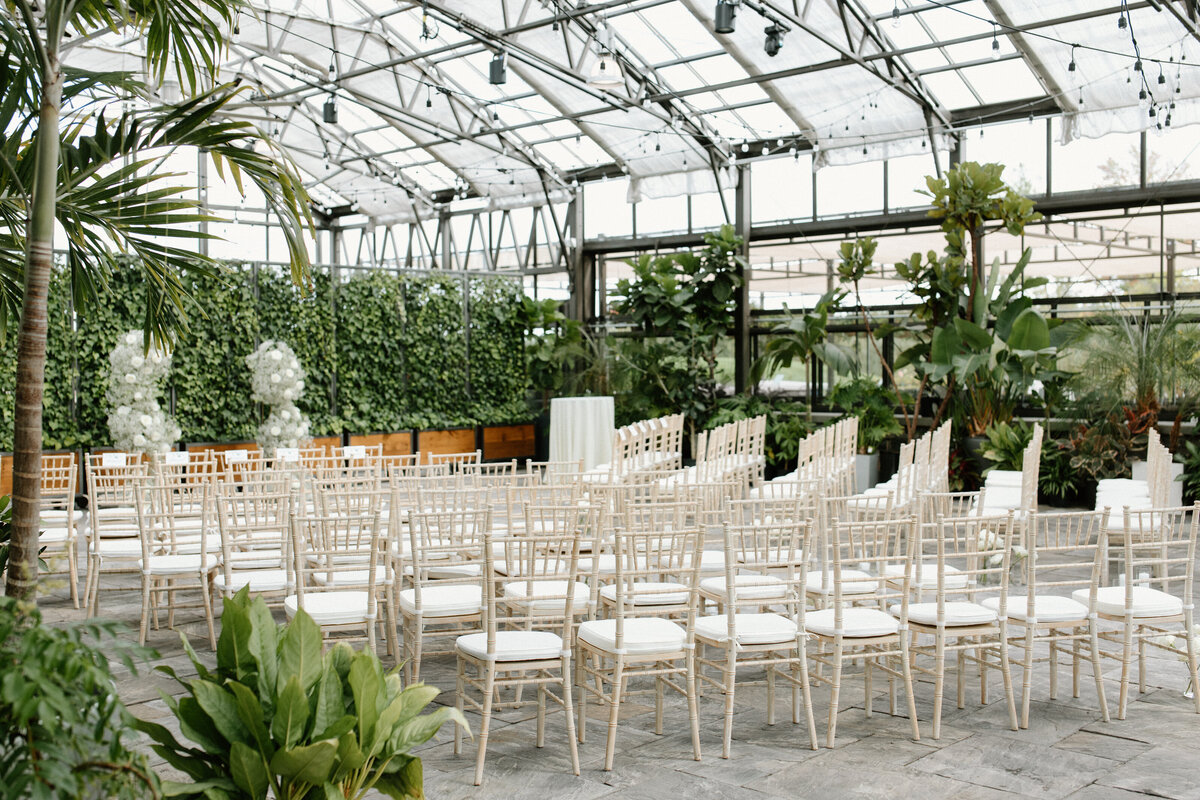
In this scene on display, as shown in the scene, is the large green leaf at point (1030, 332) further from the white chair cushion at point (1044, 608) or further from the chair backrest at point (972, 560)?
the white chair cushion at point (1044, 608)

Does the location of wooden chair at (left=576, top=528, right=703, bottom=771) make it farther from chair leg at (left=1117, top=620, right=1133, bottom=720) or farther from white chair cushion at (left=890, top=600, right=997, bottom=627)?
chair leg at (left=1117, top=620, right=1133, bottom=720)

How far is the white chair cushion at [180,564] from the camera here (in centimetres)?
523

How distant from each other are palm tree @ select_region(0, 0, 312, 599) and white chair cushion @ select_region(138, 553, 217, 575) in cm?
161

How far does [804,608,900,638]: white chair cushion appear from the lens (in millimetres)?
4098

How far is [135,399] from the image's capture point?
10.7 metres

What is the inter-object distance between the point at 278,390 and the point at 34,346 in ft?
29.3

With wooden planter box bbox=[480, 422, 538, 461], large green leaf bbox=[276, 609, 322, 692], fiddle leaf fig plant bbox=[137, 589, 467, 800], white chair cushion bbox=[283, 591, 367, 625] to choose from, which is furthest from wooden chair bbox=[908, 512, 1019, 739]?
wooden planter box bbox=[480, 422, 538, 461]

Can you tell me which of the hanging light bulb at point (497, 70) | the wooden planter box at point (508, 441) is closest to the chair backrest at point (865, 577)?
the hanging light bulb at point (497, 70)

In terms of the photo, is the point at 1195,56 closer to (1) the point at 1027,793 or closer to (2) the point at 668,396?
(2) the point at 668,396

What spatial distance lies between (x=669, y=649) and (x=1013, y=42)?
29.7 ft

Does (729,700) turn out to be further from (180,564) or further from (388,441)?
(388,441)

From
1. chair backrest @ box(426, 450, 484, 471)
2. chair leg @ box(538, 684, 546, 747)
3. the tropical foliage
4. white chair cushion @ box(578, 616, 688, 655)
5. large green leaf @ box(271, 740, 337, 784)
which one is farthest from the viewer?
chair backrest @ box(426, 450, 484, 471)

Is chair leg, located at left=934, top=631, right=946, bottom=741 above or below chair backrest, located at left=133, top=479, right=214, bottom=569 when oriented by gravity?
below

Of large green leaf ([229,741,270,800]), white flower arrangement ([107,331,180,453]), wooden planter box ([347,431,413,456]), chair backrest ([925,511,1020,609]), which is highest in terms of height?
white flower arrangement ([107,331,180,453])
